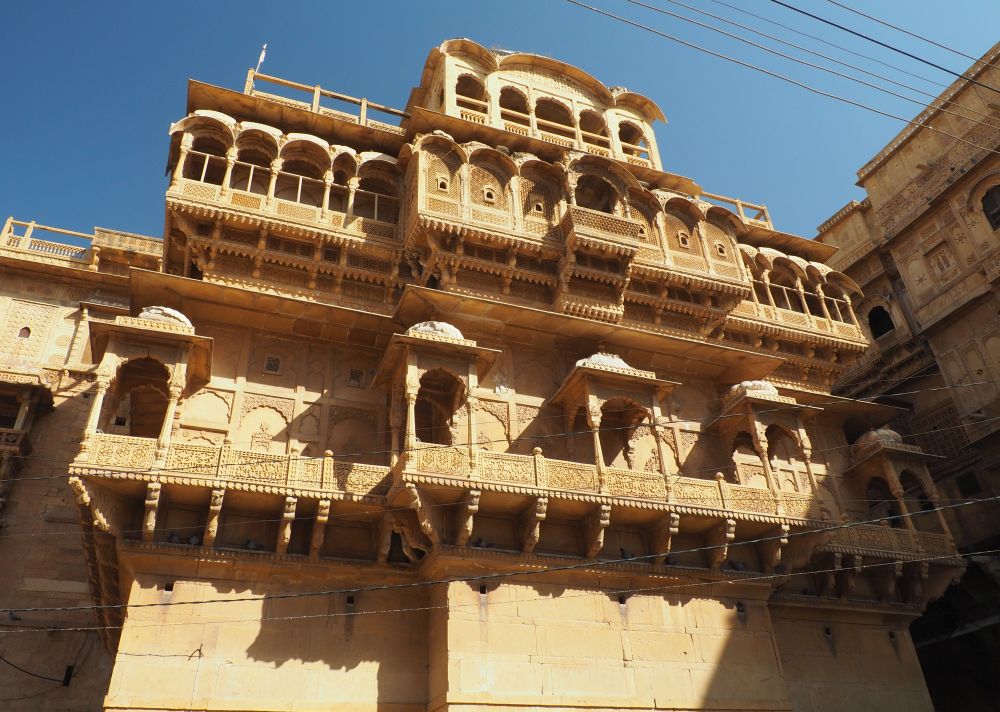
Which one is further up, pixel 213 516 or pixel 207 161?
pixel 207 161

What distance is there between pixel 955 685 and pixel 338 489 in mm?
15568

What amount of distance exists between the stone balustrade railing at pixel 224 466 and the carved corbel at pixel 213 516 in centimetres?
16

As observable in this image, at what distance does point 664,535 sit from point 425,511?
394cm

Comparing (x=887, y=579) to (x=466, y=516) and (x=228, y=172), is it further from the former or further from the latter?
(x=228, y=172)

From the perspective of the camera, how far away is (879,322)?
23.5m

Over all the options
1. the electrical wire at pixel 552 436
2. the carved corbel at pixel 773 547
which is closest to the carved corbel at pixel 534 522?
the electrical wire at pixel 552 436

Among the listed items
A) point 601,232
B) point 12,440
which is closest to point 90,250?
point 12,440

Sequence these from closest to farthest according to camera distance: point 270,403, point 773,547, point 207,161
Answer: point 773,547 → point 270,403 → point 207,161

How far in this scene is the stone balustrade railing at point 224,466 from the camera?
10078 mm

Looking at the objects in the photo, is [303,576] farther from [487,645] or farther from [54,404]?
[54,404]

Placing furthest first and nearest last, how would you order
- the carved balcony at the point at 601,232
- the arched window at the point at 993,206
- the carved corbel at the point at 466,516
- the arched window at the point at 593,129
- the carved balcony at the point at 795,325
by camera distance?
1. the arched window at the point at 993,206
2. the arched window at the point at 593,129
3. the carved balcony at the point at 795,325
4. the carved balcony at the point at 601,232
5. the carved corbel at the point at 466,516

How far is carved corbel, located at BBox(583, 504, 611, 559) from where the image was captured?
11.5 meters

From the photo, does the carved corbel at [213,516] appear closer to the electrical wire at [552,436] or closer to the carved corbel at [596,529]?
the electrical wire at [552,436]

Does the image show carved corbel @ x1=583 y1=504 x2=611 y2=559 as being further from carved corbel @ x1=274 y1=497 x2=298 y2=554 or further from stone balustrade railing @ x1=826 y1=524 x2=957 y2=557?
stone balustrade railing @ x1=826 y1=524 x2=957 y2=557
